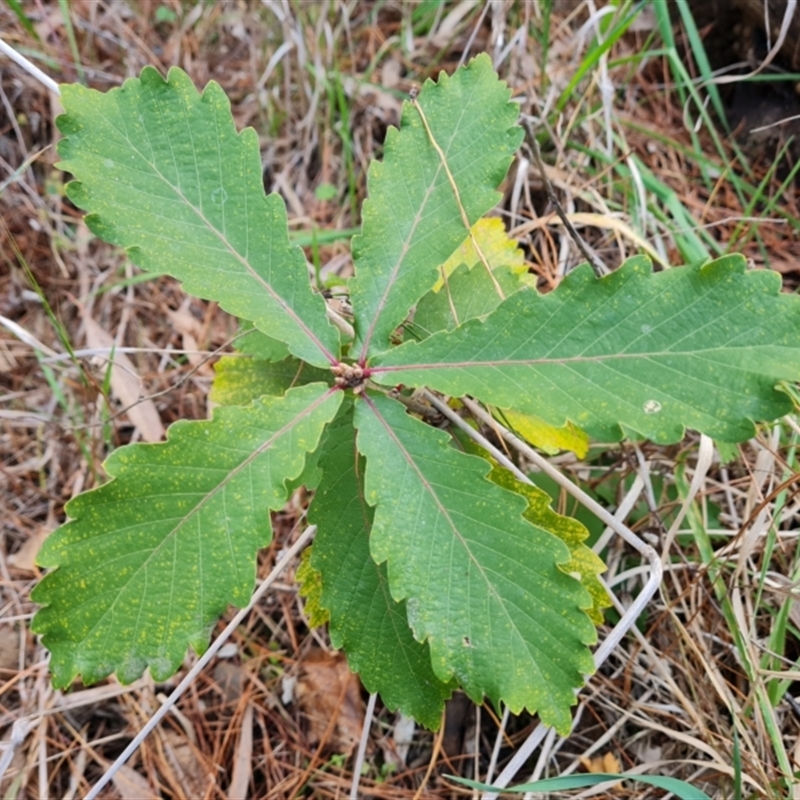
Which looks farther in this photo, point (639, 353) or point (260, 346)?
point (260, 346)

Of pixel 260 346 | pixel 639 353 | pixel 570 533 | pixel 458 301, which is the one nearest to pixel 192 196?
pixel 260 346

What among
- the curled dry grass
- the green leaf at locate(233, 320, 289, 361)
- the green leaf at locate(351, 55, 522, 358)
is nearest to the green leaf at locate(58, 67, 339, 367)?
the green leaf at locate(351, 55, 522, 358)

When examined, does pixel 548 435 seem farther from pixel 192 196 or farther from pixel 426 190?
pixel 192 196

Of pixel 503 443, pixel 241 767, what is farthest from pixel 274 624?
pixel 503 443

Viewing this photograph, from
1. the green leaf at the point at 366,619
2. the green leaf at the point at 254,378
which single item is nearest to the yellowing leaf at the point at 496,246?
the green leaf at the point at 254,378

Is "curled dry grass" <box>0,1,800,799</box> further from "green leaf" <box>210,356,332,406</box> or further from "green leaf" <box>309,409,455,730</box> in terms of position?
"green leaf" <box>309,409,455,730</box>

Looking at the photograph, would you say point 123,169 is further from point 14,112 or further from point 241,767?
point 14,112

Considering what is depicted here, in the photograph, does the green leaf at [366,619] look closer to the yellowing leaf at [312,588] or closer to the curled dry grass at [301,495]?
the yellowing leaf at [312,588]
